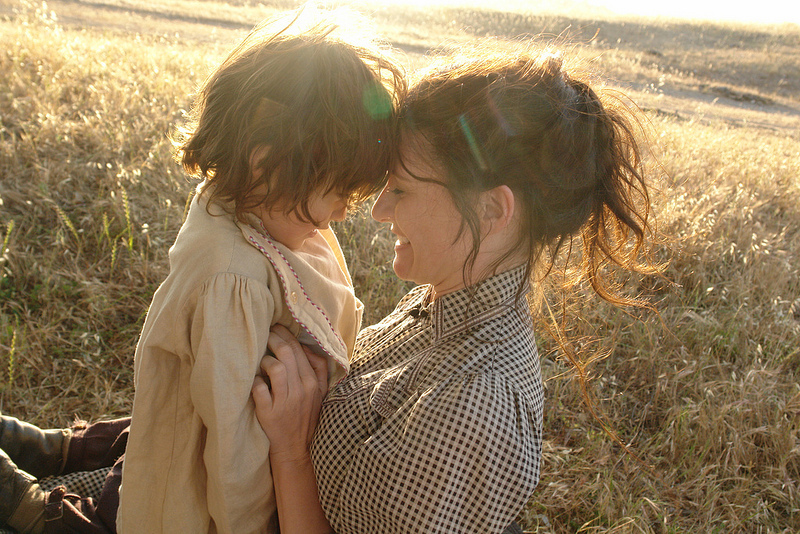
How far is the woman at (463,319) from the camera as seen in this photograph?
1.45m

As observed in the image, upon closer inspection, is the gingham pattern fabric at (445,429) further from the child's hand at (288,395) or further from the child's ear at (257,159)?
the child's ear at (257,159)

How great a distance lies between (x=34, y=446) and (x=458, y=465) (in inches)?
68.2

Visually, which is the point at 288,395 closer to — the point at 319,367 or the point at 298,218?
the point at 319,367

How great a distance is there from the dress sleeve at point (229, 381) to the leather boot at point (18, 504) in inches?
29.3

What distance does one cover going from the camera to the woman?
145 centimetres

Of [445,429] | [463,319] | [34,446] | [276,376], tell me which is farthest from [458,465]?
[34,446]

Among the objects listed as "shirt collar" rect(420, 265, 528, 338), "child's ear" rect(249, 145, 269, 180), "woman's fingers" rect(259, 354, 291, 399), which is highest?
"child's ear" rect(249, 145, 269, 180)

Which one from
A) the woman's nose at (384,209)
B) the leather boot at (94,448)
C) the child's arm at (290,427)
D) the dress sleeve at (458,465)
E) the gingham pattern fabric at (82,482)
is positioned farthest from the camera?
the leather boot at (94,448)

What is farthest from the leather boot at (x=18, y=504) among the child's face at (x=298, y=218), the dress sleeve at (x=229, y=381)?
the child's face at (x=298, y=218)

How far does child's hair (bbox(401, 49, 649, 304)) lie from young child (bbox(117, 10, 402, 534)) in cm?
15

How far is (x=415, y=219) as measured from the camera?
1731mm

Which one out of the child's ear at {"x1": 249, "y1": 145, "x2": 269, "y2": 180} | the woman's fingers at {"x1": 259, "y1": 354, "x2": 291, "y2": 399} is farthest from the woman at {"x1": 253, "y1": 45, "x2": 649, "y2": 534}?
the child's ear at {"x1": 249, "y1": 145, "x2": 269, "y2": 180}

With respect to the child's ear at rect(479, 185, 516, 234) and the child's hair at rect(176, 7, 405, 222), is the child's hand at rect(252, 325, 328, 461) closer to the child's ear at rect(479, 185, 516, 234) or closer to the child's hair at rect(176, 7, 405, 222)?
the child's hair at rect(176, 7, 405, 222)

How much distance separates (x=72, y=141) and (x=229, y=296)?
3555mm
